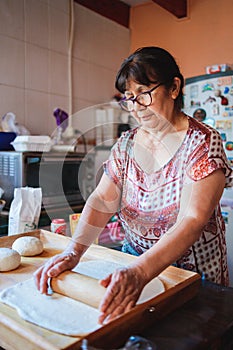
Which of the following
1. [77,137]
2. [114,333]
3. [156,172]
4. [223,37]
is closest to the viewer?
[114,333]

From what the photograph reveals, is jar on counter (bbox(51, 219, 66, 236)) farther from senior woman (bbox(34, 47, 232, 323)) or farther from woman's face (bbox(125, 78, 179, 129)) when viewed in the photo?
woman's face (bbox(125, 78, 179, 129))

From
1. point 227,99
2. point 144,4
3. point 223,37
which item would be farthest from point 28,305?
point 144,4

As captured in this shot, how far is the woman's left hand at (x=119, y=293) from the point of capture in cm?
55

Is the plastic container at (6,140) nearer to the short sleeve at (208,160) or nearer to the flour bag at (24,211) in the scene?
the flour bag at (24,211)

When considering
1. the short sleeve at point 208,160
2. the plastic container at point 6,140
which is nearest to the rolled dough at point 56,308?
the short sleeve at point 208,160

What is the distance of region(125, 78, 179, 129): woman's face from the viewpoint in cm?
82

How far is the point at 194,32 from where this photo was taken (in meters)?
2.33

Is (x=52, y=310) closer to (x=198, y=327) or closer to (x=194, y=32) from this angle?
(x=198, y=327)

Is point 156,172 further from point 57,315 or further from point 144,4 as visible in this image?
point 144,4

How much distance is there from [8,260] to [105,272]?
0.23 meters

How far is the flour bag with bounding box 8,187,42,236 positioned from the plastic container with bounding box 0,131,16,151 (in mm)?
627

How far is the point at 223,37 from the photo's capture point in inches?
86.4

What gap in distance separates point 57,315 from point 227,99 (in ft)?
5.81

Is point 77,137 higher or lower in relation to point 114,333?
higher
